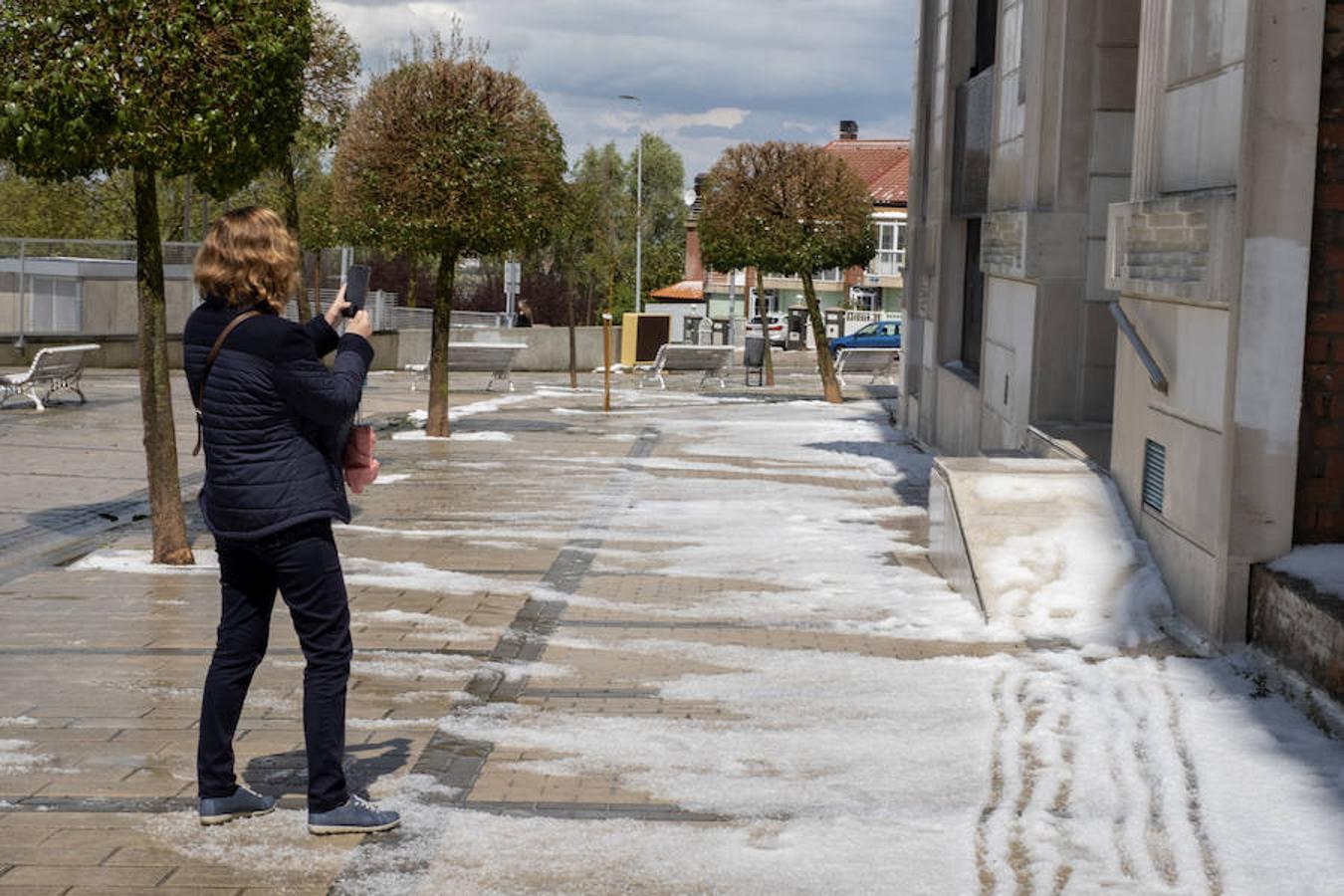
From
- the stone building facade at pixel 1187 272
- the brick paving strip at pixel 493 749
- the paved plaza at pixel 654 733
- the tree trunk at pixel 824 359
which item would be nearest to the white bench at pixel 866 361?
the tree trunk at pixel 824 359

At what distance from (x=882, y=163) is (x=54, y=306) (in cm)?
6174

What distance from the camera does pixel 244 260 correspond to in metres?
5.30

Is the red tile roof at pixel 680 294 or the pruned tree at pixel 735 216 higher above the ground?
the pruned tree at pixel 735 216

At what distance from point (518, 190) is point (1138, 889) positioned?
14.8m

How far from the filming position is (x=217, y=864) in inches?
199

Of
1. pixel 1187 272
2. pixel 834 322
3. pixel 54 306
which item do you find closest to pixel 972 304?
pixel 1187 272

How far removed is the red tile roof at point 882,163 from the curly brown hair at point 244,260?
7663 cm

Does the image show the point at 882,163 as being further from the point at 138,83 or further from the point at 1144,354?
the point at 1144,354

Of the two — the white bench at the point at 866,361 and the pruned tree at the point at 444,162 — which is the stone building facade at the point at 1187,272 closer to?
the pruned tree at the point at 444,162

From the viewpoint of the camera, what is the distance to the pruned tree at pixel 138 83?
963 centimetres

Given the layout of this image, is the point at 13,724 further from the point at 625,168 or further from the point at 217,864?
the point at 625,168

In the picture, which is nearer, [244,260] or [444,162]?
[244,260]

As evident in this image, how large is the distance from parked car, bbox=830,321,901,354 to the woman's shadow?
49729mm

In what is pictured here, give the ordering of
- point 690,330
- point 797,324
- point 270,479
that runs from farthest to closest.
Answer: point 797,324
point 690,330
point 270,479
